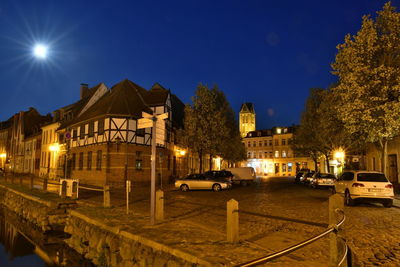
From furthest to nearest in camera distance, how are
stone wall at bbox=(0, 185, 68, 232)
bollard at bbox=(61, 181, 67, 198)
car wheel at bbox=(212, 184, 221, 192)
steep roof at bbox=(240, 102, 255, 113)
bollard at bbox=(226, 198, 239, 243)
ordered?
steep roof at bbox=(240, 102, 255, 113) → car wheel at bbox=(212, 184, 221, 192) → bollard at bbox=(61, 181, 67, 198) → stone wall at bbox=(0, 185, 68, 232) → bollard at bbox=(226, 198, 239, 243)

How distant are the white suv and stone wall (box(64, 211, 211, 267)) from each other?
36.5ft

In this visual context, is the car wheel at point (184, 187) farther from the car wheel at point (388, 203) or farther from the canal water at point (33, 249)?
the car wheel at point (388, 203)

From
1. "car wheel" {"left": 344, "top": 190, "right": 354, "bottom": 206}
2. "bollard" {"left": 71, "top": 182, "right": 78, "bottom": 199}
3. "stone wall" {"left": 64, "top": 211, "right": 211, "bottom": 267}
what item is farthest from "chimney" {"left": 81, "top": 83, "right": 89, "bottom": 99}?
"car wheel" {"left": 344, "top": 190, "right": 354, "bottom": 206}

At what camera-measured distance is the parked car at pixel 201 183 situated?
75.0 feet

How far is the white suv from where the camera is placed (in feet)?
44.5

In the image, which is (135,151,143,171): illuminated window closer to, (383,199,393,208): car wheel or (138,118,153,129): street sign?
(138,118,153,129): street sign

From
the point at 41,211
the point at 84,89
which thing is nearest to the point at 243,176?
the point at 41,211

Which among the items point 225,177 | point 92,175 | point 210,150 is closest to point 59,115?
point 92,175

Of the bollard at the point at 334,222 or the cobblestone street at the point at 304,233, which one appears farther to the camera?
the cobblestone street at the point at 304,233

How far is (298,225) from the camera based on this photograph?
30.3 feet

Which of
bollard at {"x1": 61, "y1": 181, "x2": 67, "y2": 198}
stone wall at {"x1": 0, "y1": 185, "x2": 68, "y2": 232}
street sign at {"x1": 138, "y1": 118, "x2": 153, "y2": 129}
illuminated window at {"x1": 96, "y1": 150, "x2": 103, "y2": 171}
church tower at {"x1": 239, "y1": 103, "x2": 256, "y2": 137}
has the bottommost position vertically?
stone wall at {"x1": 0, "y1": 185, "x2": 68, "y2": 232}

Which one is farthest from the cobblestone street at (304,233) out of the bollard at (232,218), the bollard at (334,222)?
the bollard at (334,222)

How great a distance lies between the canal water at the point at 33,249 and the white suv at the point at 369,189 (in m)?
12.2

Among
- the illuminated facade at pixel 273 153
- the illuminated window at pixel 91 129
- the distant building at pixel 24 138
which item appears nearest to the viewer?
the illuminated window at pixel 91 129
